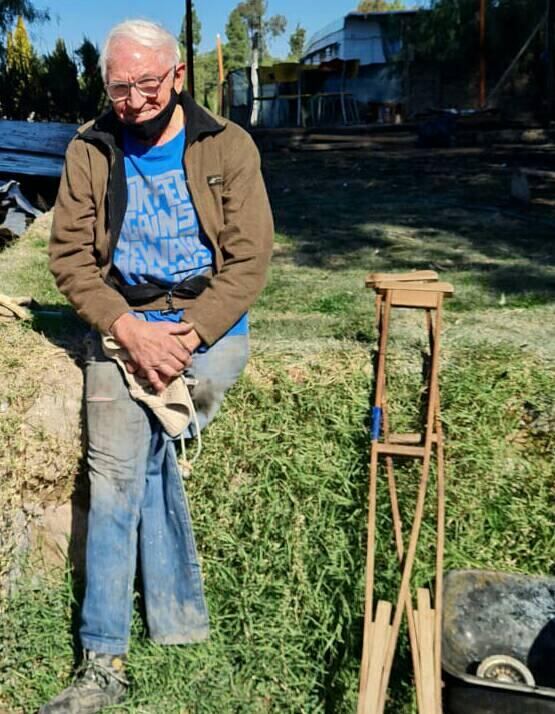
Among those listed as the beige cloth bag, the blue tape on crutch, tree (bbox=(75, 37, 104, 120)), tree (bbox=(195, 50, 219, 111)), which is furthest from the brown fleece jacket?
tree (bbox=(195, 50, 219, 111))

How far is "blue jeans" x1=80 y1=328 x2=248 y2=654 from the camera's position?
10.8 ft

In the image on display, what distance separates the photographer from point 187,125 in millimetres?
3420

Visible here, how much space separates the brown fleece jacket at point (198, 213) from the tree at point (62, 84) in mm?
13439

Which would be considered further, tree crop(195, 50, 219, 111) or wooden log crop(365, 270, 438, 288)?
tree crop(195, 50, 219, 111)

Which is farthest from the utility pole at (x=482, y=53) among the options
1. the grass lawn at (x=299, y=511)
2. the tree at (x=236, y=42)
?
the tree at (x=236, y=42)

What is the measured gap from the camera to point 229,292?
3391 millimetres

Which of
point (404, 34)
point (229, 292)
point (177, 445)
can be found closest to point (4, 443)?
point (177, 445)

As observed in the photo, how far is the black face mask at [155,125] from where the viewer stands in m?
3.36

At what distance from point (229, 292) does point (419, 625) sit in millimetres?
1350

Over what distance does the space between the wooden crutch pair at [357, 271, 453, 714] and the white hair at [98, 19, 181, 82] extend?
1135 mm

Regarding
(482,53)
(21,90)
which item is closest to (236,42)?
(482,53)

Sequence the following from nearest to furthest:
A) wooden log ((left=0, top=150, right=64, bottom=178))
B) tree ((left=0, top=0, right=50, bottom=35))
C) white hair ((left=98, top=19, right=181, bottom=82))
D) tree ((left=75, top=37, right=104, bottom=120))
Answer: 1. white hair ((left=98, top=19, right=181, bottom=82))
2. wooden log ((left=0, top=150, right=64, bottom=178))
3. tree ((left=75, top=37, right=104, bottom=120))
4. tree ((left=0, top=0, right=50, bottom=35))

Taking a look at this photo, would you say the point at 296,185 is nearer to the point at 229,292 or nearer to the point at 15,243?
the point at 15,243

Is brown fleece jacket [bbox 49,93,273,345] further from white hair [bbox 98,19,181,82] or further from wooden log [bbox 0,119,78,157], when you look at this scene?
wooden log [bbox 0,119,78,157]
